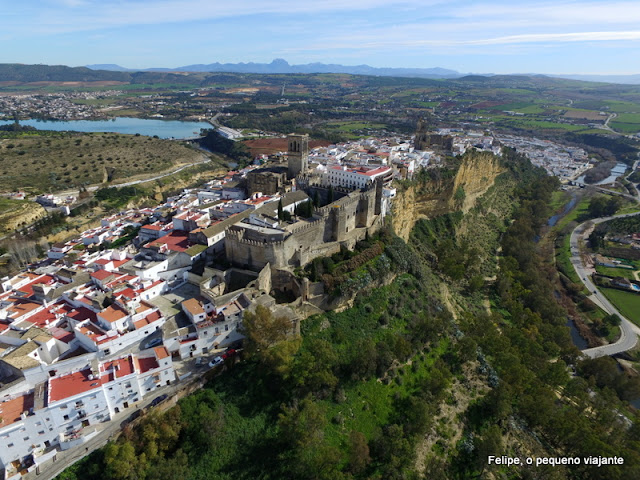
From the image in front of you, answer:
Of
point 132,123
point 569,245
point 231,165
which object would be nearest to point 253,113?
point 132,123

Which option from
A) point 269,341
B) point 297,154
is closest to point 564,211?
point 297,154

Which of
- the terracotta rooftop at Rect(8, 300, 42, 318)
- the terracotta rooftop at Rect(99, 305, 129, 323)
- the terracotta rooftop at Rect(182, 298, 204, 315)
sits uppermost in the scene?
the terracotta rooftop at Rect(99, 305, 129, 323)

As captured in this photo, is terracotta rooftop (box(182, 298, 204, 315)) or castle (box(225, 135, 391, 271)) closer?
terracotta rooftop (box(182, 298, 204, 315))

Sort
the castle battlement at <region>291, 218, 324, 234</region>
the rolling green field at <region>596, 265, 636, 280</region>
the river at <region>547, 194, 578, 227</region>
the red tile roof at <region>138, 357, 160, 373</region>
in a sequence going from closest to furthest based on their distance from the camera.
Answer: the red tile roof at <region>138, 357, 160, 373</region>, the castle battlement at <region>291, 218, 324, 234</region>, the rolling green field at <region>596, 265, 636, 280</region>, the river at <region>547, 194, 578, 227</region>

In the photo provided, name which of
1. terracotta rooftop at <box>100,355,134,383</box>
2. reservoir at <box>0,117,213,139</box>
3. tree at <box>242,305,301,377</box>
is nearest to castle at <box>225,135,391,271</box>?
tree at <box>242,305,301,377</box>

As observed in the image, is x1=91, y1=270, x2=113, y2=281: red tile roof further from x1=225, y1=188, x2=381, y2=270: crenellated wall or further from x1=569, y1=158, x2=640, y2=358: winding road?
x1=569, y1=158, x2=640, y2=358: winding road

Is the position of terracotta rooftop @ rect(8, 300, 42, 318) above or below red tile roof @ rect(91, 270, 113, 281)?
below

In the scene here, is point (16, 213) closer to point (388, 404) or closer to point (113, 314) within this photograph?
point (113, 314)
